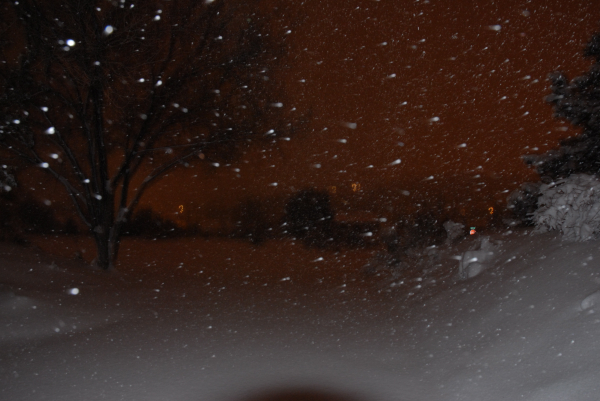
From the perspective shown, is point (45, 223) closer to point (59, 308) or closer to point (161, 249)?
point (161, 249)

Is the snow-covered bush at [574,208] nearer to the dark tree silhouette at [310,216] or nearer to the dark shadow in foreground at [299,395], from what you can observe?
the dark shadow in foreground at [299,395]

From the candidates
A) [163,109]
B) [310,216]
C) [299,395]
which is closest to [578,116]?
[299,395]

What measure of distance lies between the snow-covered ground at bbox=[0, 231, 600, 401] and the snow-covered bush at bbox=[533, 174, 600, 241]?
0.26 metres

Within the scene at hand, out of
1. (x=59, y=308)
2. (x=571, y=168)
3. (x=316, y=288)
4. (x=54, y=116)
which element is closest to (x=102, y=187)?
(x=54, y=116)

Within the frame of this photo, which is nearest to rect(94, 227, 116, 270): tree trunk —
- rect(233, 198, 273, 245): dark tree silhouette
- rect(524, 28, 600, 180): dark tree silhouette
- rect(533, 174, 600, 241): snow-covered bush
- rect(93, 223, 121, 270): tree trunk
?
rect(93, 223, 121, 270): tree trunk

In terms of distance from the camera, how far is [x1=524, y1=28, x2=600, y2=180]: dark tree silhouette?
10.3 m

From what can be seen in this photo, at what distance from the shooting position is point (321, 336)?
655cm

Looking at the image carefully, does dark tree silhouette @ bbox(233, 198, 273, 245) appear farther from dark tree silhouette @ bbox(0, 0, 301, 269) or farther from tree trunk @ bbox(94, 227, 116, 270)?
tree trunk @ bbox(94, 227, 116, 270)

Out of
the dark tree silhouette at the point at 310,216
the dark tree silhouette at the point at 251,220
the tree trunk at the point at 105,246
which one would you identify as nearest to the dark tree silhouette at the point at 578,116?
the tree trunk at the point at 105,246

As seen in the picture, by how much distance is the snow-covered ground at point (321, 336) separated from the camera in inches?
169

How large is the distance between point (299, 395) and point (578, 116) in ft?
32.2

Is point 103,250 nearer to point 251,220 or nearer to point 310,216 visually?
point 251,220

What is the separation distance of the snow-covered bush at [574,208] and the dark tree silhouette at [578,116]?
14.1 ft

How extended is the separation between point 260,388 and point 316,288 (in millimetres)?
6907
